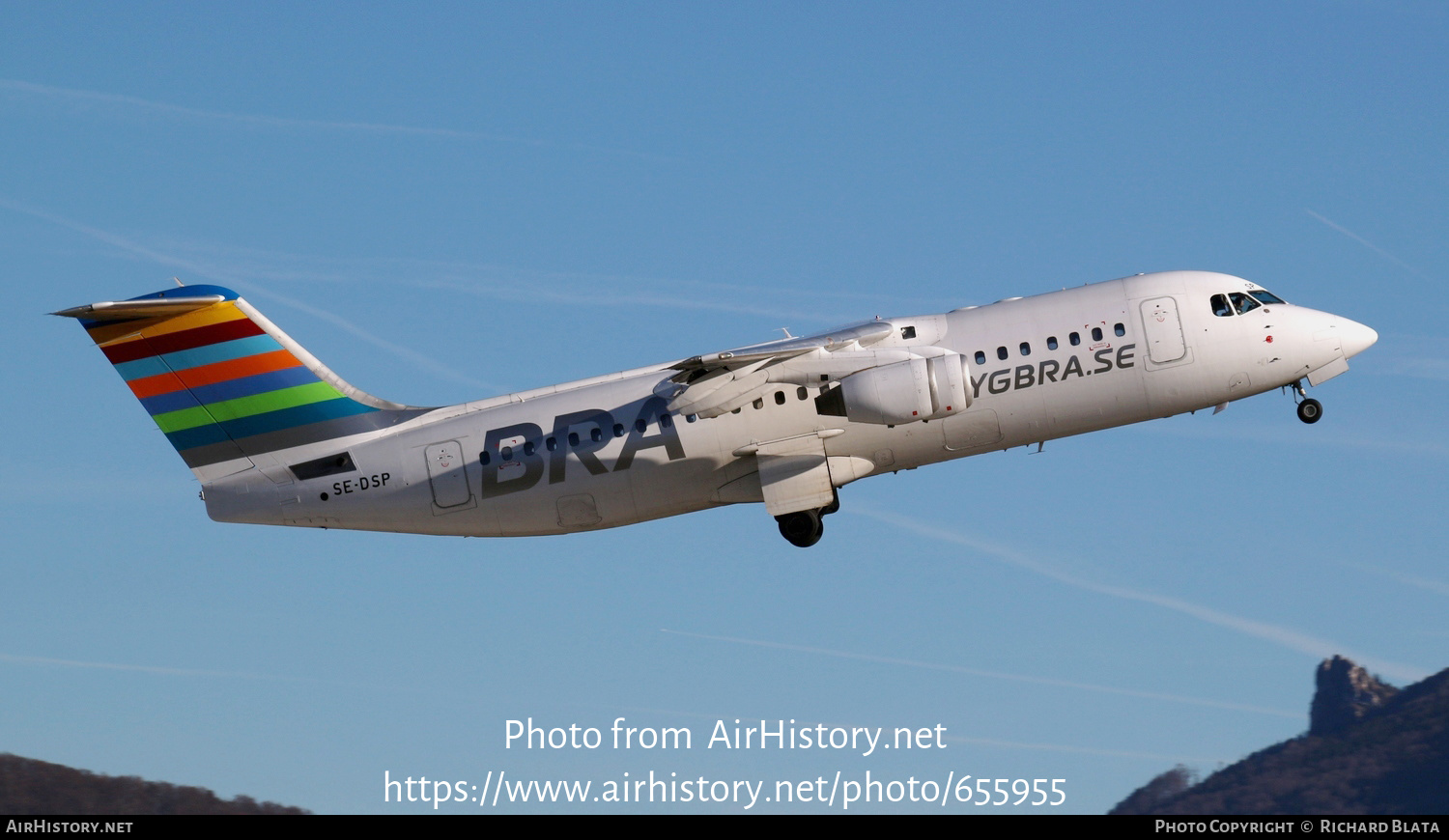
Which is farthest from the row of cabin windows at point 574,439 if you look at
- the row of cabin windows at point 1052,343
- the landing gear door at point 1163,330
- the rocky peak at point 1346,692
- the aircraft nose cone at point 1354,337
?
the rocky peak at point 1346,692

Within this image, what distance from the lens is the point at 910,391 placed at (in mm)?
26859

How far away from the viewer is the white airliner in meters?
28.1

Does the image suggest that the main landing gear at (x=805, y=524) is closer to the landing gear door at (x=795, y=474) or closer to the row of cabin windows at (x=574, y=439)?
the landing gear door at (x=795, y=474)

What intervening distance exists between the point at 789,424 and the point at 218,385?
1245 centimetres

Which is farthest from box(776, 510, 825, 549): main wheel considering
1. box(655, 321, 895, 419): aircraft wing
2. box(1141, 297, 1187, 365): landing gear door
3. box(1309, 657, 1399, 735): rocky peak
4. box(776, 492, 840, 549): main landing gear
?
box(1309, 657, 1399, 735): rocky peak

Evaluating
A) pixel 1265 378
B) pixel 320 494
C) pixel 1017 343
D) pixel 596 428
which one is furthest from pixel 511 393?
pixel 1265 378

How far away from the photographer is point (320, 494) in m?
30.2

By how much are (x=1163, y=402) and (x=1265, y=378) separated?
7.21ft

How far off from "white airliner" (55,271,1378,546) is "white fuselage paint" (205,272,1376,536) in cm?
4

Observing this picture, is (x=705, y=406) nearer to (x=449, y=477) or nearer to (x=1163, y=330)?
(x=449, y=477)

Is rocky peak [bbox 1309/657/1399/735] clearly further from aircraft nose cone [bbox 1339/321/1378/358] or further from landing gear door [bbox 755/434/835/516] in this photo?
landing gear door [bbox 755/434/835/516]

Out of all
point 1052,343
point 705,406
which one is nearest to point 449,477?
point 705,406
